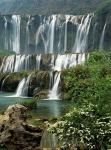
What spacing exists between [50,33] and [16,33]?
459 inches

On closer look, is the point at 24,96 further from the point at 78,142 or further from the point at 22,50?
the point at 22,50

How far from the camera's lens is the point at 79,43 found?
10856 centimetres

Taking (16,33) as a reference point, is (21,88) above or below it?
below

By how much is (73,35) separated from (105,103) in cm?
8538

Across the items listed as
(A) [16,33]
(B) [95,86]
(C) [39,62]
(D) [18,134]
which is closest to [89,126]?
(B) [95,86]

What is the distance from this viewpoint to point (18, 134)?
27.7m

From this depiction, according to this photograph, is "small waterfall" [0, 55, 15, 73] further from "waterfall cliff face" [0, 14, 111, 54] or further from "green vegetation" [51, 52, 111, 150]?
"green vegetation" [51, 52, 111, 150]

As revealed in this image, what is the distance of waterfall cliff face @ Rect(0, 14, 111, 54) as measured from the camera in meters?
107

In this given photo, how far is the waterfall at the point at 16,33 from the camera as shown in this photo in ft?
401

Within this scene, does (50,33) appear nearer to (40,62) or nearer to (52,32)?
(52,32)

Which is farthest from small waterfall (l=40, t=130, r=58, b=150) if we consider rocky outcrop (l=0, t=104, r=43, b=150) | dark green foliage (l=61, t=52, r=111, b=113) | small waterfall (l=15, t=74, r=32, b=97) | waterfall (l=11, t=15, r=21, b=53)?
waterfall (l=11, t=15, r=21, b=53)

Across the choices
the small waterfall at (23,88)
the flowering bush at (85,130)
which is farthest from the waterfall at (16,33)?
the flowering bush at (85,130)

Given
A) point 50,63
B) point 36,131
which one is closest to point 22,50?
point 50,63

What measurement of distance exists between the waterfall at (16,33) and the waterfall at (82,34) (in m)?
19.0
